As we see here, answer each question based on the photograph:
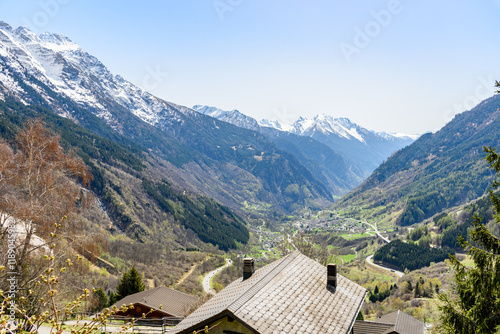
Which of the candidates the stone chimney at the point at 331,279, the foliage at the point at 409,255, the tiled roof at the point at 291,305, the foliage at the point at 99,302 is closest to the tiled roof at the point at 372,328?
the tiled roof at the point at 291,305

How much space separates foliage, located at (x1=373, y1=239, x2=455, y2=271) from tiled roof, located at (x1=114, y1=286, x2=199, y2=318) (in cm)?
13313

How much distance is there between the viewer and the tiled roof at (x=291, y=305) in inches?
590

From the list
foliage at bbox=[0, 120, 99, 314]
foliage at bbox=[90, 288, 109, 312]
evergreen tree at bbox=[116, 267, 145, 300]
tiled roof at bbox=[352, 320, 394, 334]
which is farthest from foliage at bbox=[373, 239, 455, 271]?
foliage at bbox=[0, 120, 99, 314]

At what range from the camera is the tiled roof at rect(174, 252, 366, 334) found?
49.1 ft

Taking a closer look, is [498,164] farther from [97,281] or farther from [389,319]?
[97,281]

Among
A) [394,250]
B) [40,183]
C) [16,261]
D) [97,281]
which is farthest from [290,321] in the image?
[394,250]

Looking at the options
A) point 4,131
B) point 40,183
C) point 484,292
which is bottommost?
point 484,292

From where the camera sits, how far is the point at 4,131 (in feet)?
→ 488

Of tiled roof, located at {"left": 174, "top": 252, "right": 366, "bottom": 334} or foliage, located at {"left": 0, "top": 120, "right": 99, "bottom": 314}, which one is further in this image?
foliage, located at {"left": 0, "top": 120, "right": 99, "bottom": 314}

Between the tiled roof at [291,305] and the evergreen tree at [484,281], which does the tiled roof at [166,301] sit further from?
the evergreen tree at [484,281]

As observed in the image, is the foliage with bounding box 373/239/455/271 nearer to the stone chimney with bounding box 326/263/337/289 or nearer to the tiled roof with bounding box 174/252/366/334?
the stone chimney with bounding box 326/263/337/289

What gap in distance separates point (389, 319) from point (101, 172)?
182 metres

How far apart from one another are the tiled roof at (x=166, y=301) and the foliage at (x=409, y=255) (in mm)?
133128

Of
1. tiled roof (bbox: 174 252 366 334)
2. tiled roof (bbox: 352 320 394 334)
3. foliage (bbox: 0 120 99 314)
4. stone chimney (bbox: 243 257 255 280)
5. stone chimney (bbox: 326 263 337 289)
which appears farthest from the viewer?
tiled roof (bbox: 352 320 394 334)
